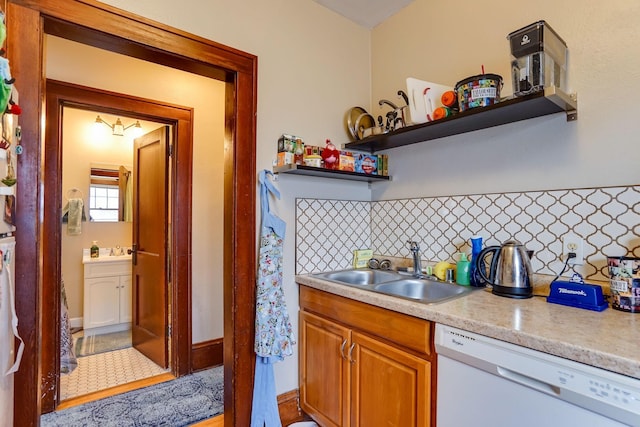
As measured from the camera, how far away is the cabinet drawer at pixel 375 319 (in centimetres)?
128

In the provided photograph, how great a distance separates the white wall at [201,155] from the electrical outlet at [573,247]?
238 cm

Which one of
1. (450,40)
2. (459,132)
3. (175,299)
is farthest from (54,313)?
(450,40)

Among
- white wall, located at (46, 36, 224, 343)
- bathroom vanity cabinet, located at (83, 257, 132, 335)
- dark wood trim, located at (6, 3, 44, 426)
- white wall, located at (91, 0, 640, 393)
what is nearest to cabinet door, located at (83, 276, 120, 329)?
bathroom vanity cabinet, located at (83, 257, 132, 335)

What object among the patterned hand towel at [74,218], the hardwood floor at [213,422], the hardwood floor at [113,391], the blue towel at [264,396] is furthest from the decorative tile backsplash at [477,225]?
the patterned hand towel at [74,218]

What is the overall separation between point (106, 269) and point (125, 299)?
0.40 metres

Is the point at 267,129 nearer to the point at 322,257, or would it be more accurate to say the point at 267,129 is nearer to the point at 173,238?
the point at 322,257

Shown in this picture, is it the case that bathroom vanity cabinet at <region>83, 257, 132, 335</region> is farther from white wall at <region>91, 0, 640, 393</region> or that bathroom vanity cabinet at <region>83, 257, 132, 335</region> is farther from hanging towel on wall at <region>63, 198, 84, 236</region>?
white wall at <region>91, 0, 640, 393</region>

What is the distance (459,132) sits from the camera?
5.99 feet

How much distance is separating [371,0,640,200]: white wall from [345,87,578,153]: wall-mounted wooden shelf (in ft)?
0.17

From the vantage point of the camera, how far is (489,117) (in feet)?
5.12

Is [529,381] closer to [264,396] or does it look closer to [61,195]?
Result: [264,396]

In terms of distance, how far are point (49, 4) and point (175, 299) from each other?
76.1 inches

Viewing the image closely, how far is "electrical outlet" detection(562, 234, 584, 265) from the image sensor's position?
55.3 inches

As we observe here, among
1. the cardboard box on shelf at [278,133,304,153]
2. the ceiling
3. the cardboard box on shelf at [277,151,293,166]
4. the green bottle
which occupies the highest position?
the ceiling
